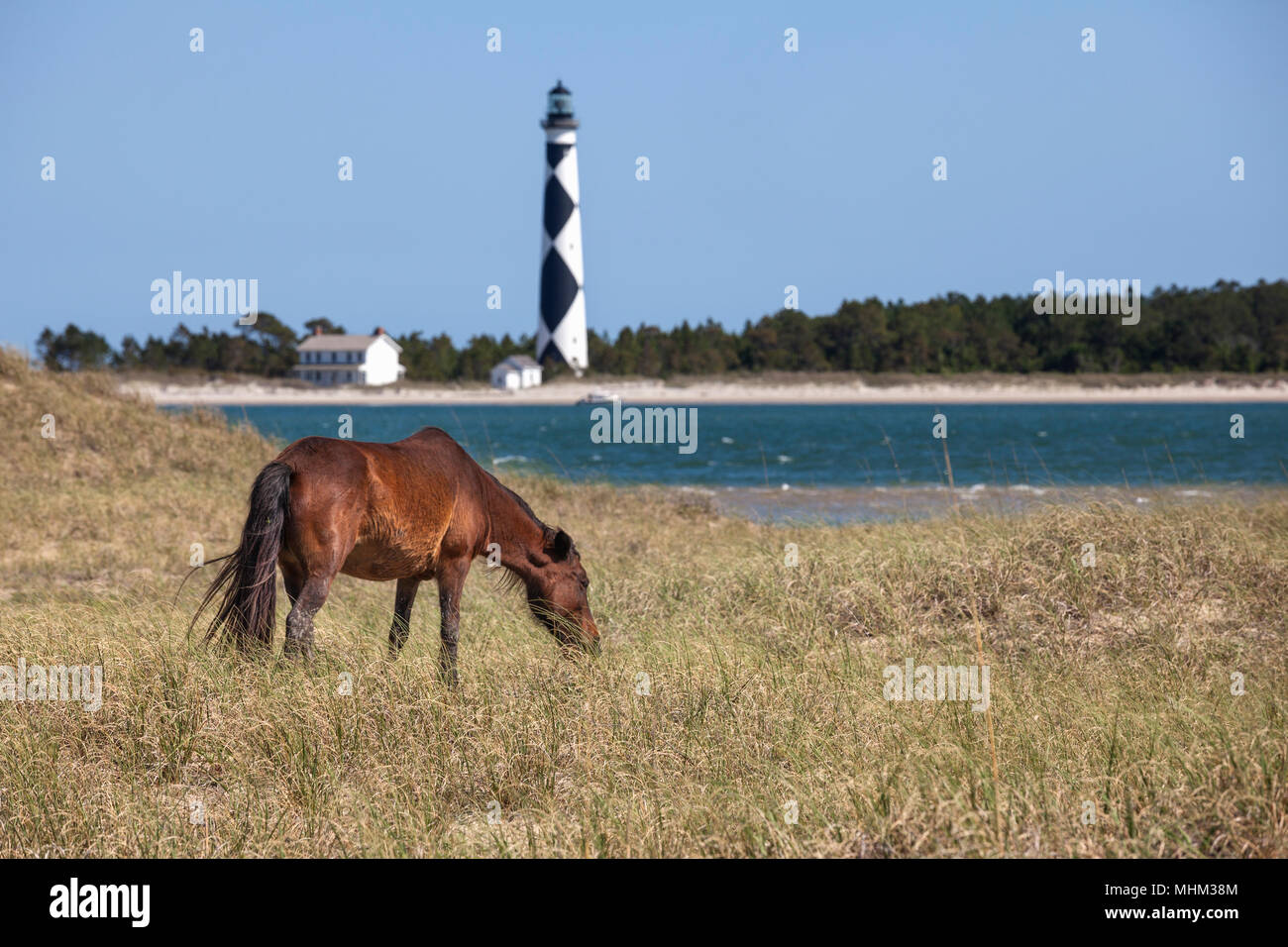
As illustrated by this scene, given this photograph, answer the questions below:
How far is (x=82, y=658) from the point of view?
6629mm

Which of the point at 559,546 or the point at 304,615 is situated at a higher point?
the point at 559,546

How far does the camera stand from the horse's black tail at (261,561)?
19.0 feet

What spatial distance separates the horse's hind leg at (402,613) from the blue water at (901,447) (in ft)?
26.7

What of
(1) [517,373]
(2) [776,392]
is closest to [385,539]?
(2) [776,392]

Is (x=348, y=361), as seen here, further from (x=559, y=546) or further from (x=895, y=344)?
(x=559, y=546)

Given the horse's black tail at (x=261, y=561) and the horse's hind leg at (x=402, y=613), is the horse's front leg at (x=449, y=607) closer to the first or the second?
the horse's hind leg at (x=402, y=613)

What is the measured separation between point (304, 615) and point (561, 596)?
183 cm

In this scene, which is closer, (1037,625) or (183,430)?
(1037,625)

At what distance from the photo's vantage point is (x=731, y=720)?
18.6 feet

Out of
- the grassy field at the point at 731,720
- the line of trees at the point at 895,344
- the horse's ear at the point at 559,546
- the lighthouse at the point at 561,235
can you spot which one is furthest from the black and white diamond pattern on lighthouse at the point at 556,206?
the horse's ear at the point at 559,546
